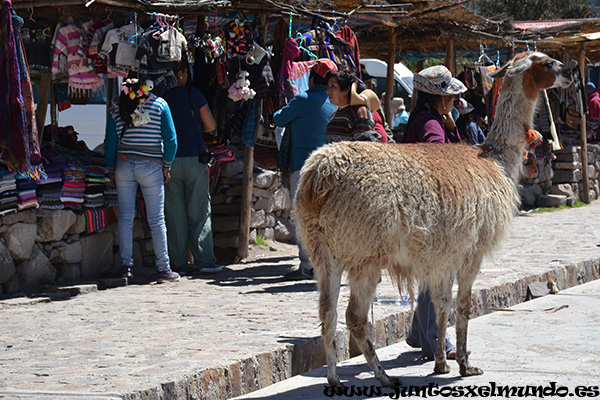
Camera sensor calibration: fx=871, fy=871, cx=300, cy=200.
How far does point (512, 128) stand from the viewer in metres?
6.21

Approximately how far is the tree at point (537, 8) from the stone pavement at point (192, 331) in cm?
2713

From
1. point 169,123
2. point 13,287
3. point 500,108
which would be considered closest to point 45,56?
point 169,123

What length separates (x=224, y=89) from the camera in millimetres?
10211

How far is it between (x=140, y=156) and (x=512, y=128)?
13.8 ft

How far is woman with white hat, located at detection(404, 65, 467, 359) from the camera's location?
6.19 metres

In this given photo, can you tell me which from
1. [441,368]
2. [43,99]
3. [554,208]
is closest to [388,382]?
[441,368]

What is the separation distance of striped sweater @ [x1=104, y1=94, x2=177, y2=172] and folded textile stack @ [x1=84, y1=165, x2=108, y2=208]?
1.08 ft

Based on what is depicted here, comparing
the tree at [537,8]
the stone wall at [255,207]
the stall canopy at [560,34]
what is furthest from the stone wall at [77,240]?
the tree at [537,8]

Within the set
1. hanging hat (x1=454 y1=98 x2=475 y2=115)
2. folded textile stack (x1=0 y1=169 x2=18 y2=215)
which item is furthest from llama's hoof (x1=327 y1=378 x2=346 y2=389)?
hanging hat (x1=454 y1=98 x2=475 y2=115)

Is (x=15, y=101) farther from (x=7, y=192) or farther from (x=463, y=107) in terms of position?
(x=463, y=107)

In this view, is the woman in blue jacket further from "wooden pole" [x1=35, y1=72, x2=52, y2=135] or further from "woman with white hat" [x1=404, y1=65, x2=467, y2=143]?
"wooden pole" [x1=35, y1=72, x2=52, y2=135]

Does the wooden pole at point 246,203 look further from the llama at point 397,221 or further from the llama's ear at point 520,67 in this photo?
the llama at point 397,221

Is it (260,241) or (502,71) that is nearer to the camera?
(502,71)

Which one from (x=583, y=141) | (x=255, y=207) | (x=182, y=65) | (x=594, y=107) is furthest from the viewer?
(x=594, y=107)
